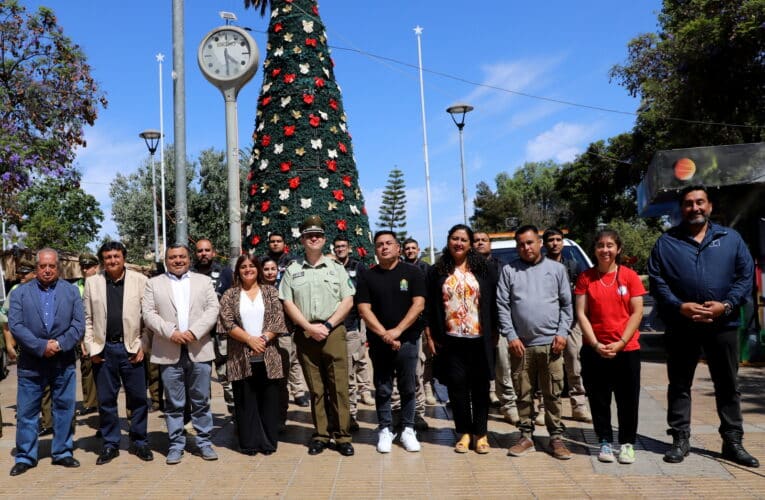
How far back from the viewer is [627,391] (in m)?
5.30

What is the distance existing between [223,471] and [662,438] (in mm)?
3754

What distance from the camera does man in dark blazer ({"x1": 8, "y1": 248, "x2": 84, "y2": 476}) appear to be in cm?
546

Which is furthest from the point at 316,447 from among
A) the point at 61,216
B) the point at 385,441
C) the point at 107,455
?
the point at 61,216

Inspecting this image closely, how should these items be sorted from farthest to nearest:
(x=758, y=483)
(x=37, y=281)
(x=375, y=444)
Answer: (x=375, y=444) → (x=37, y=281) → (x=758, y=483)

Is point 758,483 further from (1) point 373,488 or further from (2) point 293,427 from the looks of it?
(2) point 293,427

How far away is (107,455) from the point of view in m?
5.68

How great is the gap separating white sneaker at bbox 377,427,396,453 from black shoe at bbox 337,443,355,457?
237mm

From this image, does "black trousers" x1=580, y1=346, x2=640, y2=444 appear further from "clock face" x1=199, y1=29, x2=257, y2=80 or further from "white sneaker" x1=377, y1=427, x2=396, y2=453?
"clock face" x1=199, y1=29, x2=257, y2=80

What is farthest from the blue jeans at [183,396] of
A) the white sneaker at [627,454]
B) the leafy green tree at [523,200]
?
the leafy green tree at [523,200]

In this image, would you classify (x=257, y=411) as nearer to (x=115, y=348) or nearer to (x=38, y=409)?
(x=115, y=348)

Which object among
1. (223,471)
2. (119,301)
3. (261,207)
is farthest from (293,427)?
(261,207)

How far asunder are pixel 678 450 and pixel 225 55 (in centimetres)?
784

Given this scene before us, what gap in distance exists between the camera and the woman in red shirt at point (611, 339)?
17.3 feet

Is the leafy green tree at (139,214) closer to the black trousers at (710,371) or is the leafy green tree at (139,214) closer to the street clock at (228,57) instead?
the street clock at (228,57)
